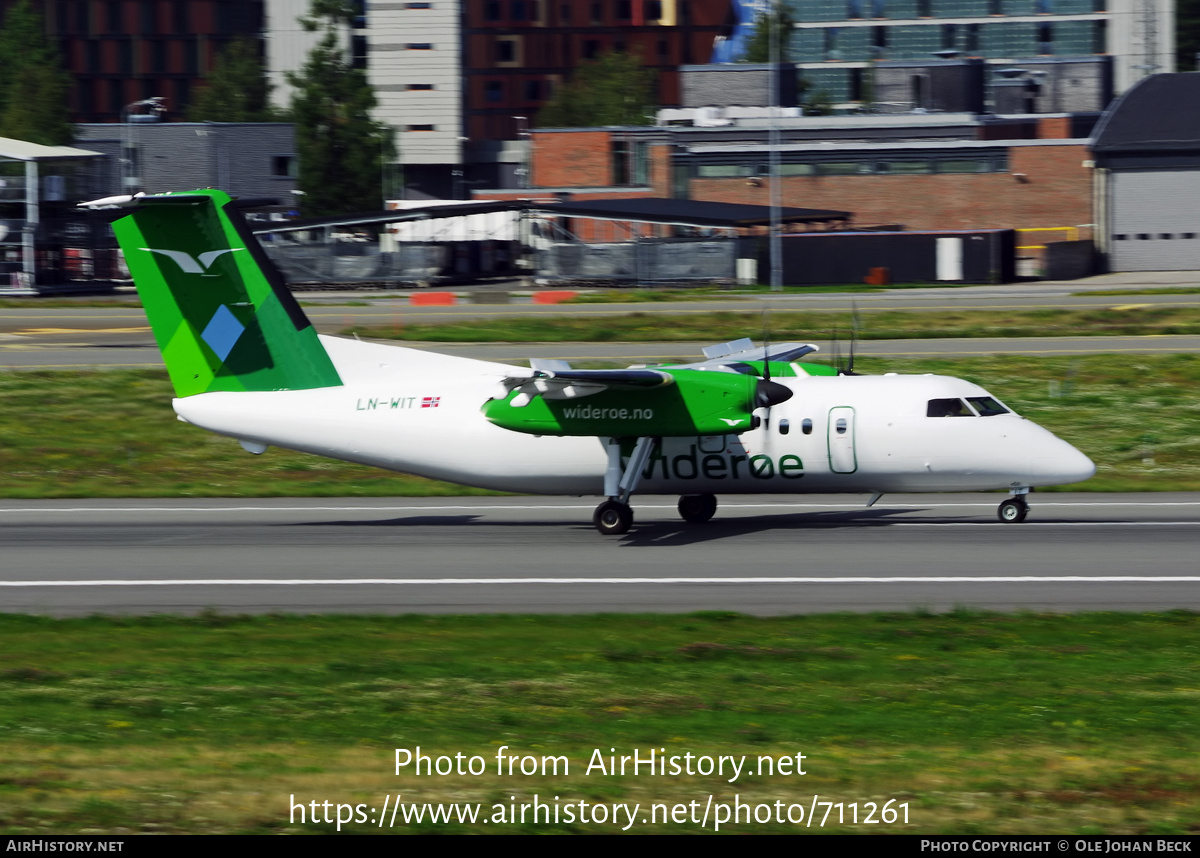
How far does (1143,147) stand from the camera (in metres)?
81.8

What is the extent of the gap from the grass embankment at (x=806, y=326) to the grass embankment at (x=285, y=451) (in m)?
8.00

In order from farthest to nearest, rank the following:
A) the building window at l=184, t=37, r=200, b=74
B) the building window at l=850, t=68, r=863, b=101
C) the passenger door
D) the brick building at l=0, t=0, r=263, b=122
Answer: the building window at l=184, t=37, r=200, b=74
the brick building at l=0, t=0, r=263, b=122
the building window at l=850, t=68, r=863, b=101
the passenger door

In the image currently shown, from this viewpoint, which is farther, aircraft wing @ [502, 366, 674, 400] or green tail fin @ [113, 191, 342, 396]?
green tail fin @ [113, 191, 342, 396]

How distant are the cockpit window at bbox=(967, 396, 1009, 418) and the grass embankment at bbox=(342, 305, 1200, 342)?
74.2 ft

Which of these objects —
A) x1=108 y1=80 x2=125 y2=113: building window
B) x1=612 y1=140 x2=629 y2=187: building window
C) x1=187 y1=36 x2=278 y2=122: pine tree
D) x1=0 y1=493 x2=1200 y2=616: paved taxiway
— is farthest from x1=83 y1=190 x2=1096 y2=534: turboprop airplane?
x1=108 y1=80 x2=125 y2=113: building window

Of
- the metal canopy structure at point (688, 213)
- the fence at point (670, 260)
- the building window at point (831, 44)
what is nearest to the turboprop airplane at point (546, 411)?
the fence at point (670, 260)

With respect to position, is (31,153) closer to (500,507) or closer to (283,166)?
(283,166)

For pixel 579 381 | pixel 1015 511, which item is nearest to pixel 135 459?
pixel 579 381

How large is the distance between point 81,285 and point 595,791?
70471 mm

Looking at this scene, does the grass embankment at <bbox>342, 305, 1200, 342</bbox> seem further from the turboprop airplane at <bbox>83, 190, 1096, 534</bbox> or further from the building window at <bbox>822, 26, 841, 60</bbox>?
the building window at <bbox>822, 26, 841, 60</bbox>

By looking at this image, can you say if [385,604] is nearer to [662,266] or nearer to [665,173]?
[662,266]

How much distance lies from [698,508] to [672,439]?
1.94 meters

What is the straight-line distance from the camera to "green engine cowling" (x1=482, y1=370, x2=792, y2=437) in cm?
2252

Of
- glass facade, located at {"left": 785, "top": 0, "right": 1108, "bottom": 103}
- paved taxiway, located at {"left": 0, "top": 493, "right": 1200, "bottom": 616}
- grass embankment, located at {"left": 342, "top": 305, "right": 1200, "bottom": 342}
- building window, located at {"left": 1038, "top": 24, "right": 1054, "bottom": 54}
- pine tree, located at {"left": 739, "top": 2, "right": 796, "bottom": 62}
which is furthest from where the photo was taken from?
pine tree, located at {"left": 739, "top": 2, "right": 796, "bottom": 62}
